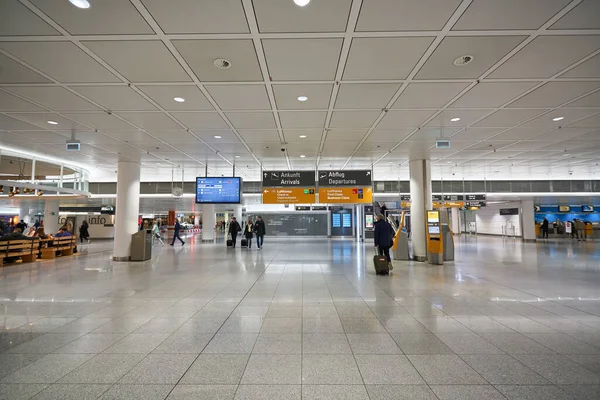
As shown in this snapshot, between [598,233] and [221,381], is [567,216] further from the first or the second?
[221,381]

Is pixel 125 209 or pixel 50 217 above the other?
pixel 125 209

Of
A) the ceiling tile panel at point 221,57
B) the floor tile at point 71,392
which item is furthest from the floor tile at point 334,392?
the ceiling tile panel at point 221,57

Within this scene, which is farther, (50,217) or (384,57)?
(50,217)

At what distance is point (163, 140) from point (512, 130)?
9.96 meters

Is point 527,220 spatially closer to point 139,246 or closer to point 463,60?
point 463,60

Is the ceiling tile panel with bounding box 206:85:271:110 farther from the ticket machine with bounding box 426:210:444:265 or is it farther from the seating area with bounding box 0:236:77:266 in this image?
the seating area with bounding box 0:236:77:266

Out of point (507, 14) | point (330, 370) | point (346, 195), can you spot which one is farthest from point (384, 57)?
point (346, 195)

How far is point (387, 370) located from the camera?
311 cm

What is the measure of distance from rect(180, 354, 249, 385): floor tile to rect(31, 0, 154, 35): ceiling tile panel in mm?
4149

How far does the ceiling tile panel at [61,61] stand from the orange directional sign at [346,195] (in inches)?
332

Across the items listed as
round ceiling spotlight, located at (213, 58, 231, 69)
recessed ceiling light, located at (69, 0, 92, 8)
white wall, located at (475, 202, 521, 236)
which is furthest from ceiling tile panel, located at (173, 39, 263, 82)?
white wall, located at (475, 202, 521, 236)

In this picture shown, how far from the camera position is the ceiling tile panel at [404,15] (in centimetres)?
338

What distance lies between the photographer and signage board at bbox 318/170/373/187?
38.6 feet

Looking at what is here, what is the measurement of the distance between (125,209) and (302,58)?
411 inches
